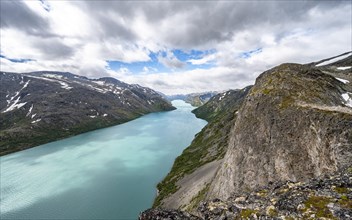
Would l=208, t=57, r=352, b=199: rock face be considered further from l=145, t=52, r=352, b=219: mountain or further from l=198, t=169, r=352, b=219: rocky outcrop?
l=198, t=169, r=352, b=219: rocky outcrop

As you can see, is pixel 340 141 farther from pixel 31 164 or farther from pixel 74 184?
pixel 31 164

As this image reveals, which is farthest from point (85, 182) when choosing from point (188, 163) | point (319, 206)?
point (319, 206)

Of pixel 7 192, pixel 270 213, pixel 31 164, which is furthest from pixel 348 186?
pixel 31 164

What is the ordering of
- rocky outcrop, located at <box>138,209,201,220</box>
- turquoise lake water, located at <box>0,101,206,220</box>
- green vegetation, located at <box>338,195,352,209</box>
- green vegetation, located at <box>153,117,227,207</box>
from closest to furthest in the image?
green vegetation, located at <box>338,195,352,209</box>, rocky outcrop, located at <box>138,209,201,220</box>, turquoise lake water, located at <box>0,101,206,220</box>, green vegetation, located at <box>153,117,227,207</box>

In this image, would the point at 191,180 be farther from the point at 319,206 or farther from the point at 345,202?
the point at 345,202

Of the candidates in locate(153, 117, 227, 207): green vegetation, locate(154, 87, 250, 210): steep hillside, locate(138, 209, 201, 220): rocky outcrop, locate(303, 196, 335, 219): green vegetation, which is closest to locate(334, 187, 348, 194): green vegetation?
locate(303, 196, 335, 219): green vegetation

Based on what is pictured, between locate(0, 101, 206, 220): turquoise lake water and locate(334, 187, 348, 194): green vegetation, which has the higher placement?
locate(334, 187, 348, 194): green vegetation

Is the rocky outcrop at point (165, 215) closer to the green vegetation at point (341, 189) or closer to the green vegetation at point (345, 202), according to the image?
the green vegetation at point (345, 202)
